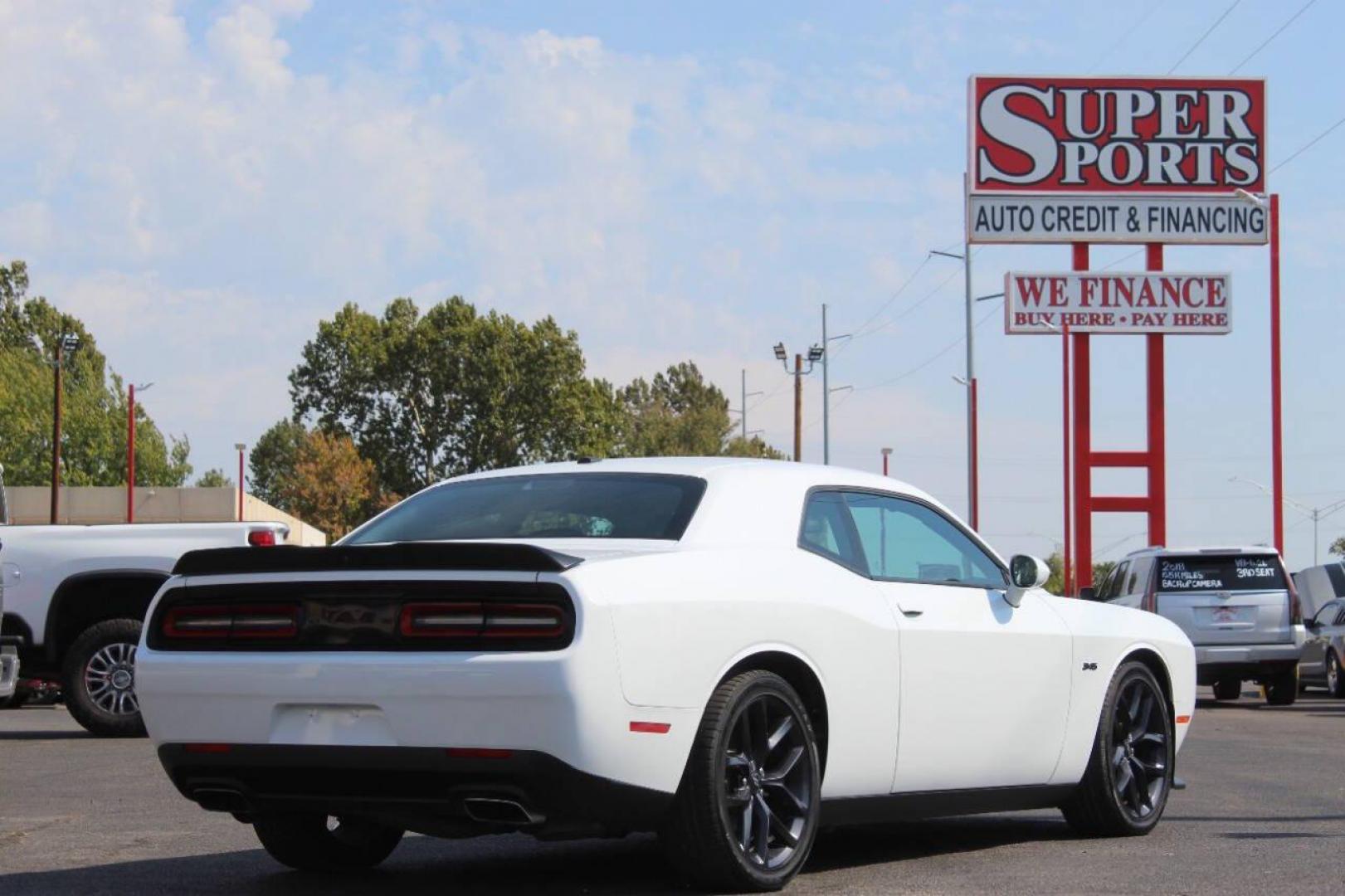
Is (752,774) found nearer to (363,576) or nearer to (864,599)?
(864,599)

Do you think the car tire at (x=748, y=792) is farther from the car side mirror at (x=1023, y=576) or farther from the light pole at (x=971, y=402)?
the light pole at (x=971, y=402)

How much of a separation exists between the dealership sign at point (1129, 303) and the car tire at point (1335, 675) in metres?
16.4

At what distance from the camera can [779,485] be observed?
24.9ft

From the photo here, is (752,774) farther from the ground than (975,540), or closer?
closer

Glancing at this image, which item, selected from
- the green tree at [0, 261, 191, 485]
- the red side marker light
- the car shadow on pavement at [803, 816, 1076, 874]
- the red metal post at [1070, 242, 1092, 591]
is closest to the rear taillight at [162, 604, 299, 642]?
the red side marker light

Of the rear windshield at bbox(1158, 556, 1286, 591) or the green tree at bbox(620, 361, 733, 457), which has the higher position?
the green tree at bbox(620, 361, 733, 457)

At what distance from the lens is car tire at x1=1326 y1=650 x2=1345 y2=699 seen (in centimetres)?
2639

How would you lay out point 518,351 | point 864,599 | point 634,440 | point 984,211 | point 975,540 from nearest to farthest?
1. point 864,599
2. point 975,540
3. point 984,211
4. point 518,351
5. point 634,440

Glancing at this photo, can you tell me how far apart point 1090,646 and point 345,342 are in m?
89.9

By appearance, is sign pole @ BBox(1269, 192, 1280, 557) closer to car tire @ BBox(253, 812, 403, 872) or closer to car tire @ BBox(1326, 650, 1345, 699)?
car tire @ BBox(1326, 650, 1345, 699)

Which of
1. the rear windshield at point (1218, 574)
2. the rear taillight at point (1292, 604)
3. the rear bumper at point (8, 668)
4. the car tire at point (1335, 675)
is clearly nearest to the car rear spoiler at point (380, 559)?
the rear bumper at point (8, 668)

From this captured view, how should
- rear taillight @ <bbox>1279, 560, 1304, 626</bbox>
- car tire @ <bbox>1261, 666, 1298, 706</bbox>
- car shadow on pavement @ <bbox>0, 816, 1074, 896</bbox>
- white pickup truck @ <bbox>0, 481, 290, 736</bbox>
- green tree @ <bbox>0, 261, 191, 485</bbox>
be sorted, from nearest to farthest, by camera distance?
1. car shadow on pavement @ <bbox>0, 816, 1074, 896</bbox>
2. white pickup truck @ <bbox>0, 481, 290, 736</bbox>
3. rear taillight @ <bbox>1279, 560, 1304, 626</bbox>
4. car tire @ <bbox>1261, 666, 1298, 706</bbox>
5. green tree @ <bbox>0, 261, 191, 485</bbox>

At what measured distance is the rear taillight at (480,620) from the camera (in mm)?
6242

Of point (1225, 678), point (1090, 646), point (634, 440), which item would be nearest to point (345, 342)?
point (634, 440)
